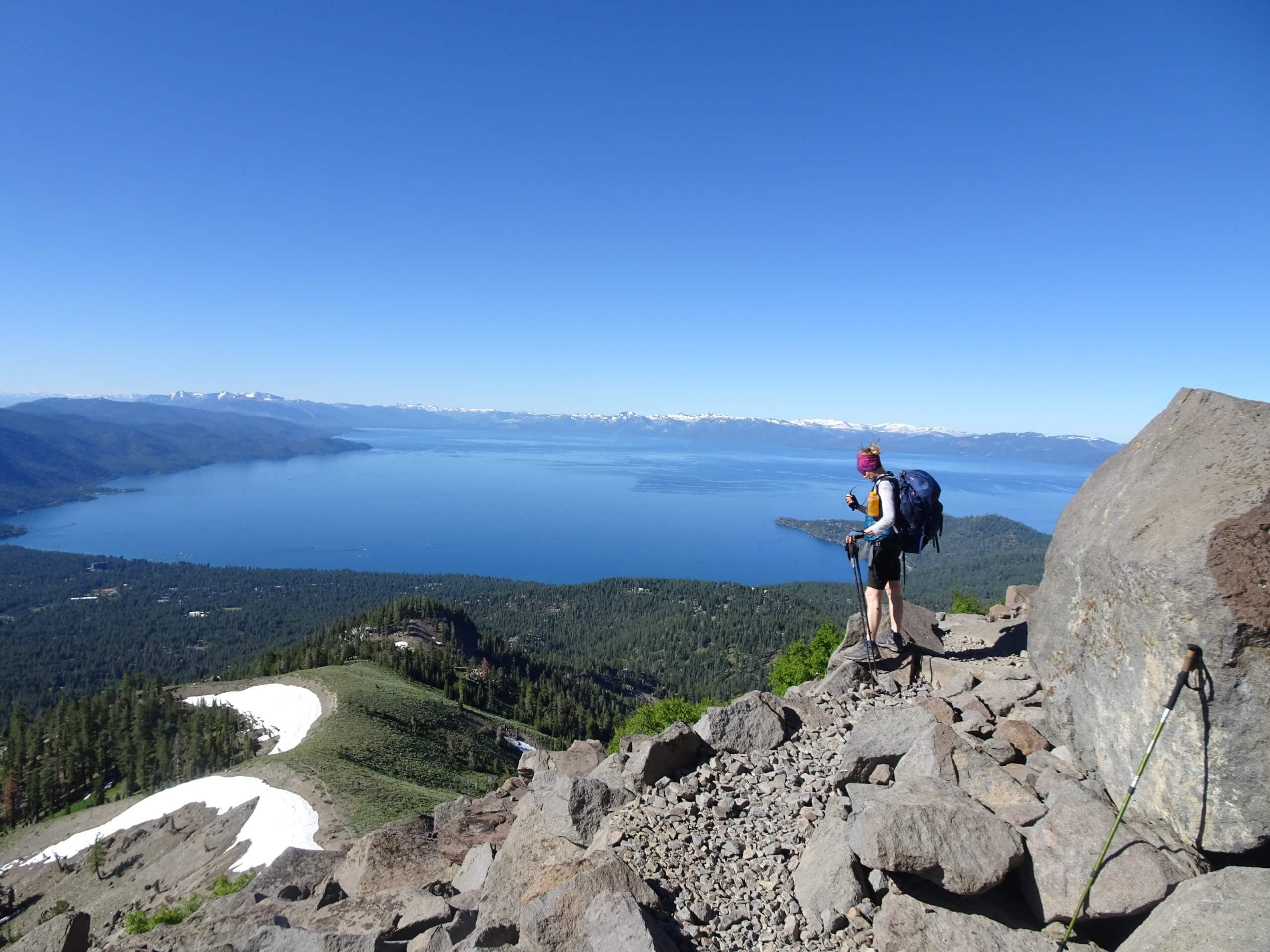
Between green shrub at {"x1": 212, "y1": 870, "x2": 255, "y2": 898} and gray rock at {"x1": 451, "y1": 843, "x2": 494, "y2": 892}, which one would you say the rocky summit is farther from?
green shrub at {"x1": 212, "y1": 870, "x2": 255, "y2": 898}

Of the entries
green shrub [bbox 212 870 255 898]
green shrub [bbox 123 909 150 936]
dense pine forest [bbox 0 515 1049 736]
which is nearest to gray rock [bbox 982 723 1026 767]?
green shrub [bbox 123 909 150 936]

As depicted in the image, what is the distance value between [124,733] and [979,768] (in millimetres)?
64284

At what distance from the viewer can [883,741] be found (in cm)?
723

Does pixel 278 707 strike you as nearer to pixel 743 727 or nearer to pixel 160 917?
pixel 160 917

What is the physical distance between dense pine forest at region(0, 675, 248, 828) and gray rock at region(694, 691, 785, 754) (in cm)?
4289

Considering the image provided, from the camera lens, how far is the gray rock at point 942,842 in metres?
5.08

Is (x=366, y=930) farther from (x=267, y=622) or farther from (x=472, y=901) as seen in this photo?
(x=267, y=622)

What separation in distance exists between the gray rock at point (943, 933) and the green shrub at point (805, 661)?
18.0m

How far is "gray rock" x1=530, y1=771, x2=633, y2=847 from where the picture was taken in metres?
7.55

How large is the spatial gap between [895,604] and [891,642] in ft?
2.95

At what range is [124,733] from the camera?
4972cm

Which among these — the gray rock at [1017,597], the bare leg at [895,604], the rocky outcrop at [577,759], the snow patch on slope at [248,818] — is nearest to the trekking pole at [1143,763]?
the bare leg at [895,604]

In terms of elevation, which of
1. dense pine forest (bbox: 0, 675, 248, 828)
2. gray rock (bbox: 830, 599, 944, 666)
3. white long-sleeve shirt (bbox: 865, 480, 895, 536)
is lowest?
dense pine forest (bbox: 0, 675, 248, 828)

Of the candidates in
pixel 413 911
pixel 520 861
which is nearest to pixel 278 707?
pixel 413 911
